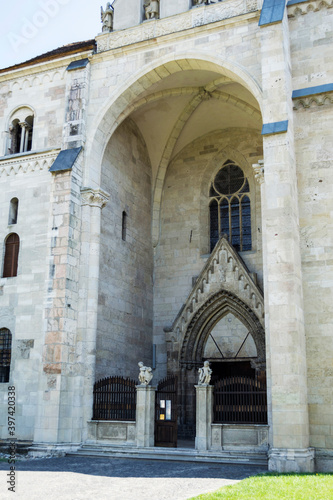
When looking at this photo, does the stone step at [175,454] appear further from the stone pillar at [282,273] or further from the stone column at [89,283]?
the stone pillar at [282,273]

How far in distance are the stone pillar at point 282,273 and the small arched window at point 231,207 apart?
19.6ft

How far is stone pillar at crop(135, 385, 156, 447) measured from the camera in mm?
14781

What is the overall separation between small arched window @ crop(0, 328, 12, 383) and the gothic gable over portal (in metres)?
5.45

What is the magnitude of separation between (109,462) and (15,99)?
1233cm

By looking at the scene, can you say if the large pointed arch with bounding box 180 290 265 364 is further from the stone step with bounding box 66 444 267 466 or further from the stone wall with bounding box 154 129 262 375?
the stone step with bounding box 66 444 267 466

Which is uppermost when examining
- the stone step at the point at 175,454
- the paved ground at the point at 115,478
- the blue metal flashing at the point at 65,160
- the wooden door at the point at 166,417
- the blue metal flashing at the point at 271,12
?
the blue metal flashing at the point at 271,12

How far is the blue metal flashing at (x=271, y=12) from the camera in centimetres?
1468

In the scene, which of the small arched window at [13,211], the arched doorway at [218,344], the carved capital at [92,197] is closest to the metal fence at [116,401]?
the arched doorway at [218,344]

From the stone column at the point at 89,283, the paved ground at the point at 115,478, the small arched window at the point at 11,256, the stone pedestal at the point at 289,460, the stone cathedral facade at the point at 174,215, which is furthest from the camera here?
the small arched window at the point at 11,256

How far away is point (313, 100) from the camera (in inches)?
591

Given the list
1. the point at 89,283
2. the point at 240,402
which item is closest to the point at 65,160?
the point at 89,283

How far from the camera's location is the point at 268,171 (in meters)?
13.5

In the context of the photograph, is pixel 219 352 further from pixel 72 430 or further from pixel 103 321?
pixel 72 430

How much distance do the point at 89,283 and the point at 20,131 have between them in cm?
645
